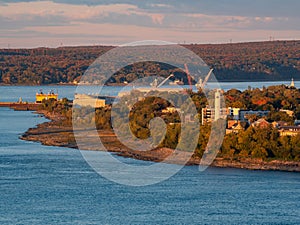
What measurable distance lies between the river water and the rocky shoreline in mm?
422

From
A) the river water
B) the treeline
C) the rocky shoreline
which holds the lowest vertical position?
the river water

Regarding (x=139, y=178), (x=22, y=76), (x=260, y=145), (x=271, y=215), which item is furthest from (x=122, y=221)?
(x=22, y=76)

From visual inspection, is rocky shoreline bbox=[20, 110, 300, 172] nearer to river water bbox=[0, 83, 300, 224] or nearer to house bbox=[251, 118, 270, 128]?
river water bbox=[0, 83, 300, 224]

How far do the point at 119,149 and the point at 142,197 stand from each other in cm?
457

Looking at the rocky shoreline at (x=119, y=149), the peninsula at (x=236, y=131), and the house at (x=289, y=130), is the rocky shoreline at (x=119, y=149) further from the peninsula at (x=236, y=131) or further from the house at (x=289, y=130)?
the house at (x=289, y=130)

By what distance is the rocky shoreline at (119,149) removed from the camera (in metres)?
13.1

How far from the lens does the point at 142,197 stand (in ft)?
34.4

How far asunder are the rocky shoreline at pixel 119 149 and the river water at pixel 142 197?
0.42 meters

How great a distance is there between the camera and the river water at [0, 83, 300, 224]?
9406 mm

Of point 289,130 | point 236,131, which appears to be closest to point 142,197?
point 236,131

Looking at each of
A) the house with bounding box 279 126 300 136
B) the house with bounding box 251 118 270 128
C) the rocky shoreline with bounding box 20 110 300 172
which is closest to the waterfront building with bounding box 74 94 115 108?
the rocky shoreline with bounding box 20 110 300 172

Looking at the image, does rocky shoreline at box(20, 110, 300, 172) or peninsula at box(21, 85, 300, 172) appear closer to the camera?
rocky shoreline at box(20, 110, 300, 172)

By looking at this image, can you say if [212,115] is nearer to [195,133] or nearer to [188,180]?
[195,133]

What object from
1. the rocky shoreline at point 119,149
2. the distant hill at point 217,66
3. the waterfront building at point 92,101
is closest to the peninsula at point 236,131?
the rocky shoreline at point 119,149
